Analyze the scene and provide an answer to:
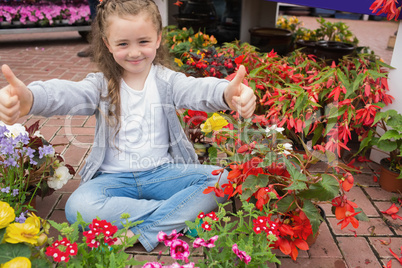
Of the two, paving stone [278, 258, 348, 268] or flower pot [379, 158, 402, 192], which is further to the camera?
flower pot [379, 158, 402, 192]

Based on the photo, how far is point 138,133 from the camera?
1.97m

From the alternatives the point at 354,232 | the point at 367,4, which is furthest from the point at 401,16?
→ the point at 354,232

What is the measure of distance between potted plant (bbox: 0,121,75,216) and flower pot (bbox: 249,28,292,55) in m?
2.71

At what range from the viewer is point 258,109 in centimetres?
275

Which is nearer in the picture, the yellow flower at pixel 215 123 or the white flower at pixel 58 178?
the white flower at pixel 58 178

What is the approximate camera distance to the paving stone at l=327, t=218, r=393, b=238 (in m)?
1.99

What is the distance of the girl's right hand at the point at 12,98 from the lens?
4.21 feet

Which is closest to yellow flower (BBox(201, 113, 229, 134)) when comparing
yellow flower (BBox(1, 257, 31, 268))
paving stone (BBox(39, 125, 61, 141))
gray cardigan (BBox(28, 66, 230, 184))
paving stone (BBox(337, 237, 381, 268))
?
gray cardigan (BBox(28, 66, 230, 184))

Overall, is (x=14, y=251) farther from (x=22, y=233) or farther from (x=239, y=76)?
(x=239, y=76)

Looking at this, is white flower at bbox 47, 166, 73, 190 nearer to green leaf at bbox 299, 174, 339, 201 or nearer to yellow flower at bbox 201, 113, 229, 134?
yellow flower at bbox 201, 113, 229, 134

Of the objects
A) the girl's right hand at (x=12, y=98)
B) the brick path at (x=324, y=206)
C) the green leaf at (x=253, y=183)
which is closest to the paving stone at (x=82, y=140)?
the brick path at (x=324, y=206)

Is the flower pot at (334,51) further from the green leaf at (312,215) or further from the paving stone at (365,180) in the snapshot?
the green leaf at (312,215)

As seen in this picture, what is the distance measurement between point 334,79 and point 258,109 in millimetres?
573

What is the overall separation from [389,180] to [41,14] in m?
5.81
